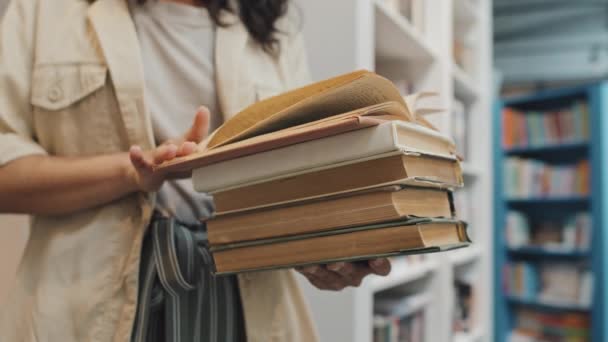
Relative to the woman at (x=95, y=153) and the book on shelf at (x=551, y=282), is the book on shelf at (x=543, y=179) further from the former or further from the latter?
the woman at (x=95, y=153)

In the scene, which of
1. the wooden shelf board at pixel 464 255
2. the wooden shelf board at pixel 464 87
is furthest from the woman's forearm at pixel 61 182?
the wooden shelf board at pixel 464 87

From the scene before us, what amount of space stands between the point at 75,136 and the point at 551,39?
5.06 m

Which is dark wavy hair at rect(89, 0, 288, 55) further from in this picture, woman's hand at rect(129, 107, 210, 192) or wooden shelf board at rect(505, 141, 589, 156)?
wooden shelf board at rect(505, 141, 589, 156)

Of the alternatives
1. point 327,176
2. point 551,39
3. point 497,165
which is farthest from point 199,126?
point 551,39

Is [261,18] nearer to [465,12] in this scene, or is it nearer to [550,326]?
[465,12]

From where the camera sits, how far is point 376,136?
50 centimetres

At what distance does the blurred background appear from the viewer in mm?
1270

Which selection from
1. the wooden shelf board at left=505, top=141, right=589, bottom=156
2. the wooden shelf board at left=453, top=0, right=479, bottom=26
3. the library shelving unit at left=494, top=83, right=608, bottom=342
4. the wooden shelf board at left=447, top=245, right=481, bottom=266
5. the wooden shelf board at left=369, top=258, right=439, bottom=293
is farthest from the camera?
the wooden shelf board at left=505, top=141, right=589, bottom=156

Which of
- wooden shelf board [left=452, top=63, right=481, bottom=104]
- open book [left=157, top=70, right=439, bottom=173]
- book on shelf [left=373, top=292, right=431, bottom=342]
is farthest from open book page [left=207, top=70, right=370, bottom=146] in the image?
wooden shelf board [left=452, top=63, right=481, bottom=104]

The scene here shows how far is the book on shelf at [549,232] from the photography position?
135 inches

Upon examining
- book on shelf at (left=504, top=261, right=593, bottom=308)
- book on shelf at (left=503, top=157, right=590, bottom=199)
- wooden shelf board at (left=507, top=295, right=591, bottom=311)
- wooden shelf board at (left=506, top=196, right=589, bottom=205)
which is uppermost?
book on shelf at (left=503, top=157, right=590, bottom=199)

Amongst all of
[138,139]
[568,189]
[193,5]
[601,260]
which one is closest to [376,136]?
[138,139]

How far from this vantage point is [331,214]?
0.55 meters

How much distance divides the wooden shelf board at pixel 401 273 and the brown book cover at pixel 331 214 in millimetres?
726
